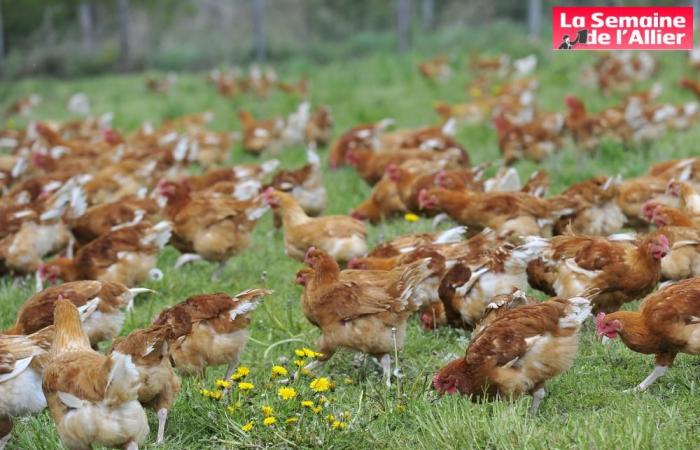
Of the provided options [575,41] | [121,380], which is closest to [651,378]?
[121,380]

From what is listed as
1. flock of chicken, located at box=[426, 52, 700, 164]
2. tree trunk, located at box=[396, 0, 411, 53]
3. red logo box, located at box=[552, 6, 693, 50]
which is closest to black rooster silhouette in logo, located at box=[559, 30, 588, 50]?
red logo box, located at box=[552, 6, 693, 50]

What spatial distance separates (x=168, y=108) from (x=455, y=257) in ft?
39.4

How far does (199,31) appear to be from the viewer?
2820 centimetres

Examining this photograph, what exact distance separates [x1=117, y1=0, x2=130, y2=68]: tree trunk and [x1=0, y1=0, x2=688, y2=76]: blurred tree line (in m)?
0.03

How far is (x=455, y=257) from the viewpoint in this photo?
6.22 meters

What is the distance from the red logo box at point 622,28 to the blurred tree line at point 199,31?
11476 millimetres

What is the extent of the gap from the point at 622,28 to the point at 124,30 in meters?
15.8

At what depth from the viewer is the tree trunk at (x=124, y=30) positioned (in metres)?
20.8

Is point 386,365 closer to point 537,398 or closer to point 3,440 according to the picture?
point 537,398

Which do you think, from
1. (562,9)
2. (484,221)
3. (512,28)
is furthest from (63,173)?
(512,28)

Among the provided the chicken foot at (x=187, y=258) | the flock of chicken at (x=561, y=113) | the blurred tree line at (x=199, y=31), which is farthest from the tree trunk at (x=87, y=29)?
the chicken foot at (x=187, y=258)

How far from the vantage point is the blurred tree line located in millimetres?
22109

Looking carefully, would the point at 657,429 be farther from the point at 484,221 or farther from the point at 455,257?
the point at 484,221

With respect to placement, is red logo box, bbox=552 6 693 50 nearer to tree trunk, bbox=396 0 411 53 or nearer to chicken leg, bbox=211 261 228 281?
chicken leg, bbox=211 261 228 281
